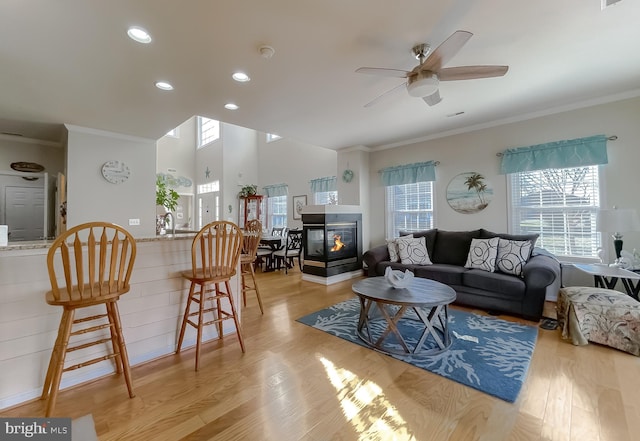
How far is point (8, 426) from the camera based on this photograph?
30.9 inches

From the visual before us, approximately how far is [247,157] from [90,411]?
7.86 m

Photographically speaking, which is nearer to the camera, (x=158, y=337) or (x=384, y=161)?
(x=158, y=337)

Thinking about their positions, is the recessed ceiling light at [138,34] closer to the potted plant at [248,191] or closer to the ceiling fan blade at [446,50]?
the ceiling fan blade at [446,50]

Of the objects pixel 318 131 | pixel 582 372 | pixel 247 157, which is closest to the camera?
pixel 582 372

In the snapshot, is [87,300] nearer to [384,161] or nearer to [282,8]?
[282,8]

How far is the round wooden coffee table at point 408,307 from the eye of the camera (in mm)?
2211

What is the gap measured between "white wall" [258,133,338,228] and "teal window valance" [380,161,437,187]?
5.60 ft

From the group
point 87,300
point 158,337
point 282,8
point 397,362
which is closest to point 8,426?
point 87,300

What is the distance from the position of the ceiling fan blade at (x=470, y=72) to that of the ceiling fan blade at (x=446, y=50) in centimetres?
7

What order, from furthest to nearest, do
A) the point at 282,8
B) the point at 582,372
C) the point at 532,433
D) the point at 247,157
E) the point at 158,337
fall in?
the point at 247,157 < the point at 158,337 < the point at 582,372 < the point at 282,8 < the point at 532,433

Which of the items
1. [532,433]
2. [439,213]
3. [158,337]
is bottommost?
[532,433]

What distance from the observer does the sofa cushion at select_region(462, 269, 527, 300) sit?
2996mm

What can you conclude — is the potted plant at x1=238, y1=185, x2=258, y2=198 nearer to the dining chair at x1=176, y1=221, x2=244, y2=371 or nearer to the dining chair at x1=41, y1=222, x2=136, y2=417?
the dining chair at x1=176, y1=221, x2=244, y2=371

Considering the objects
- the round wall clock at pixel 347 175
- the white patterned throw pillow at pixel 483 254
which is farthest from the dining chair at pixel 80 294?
the round wall clock at pixel 347 175
